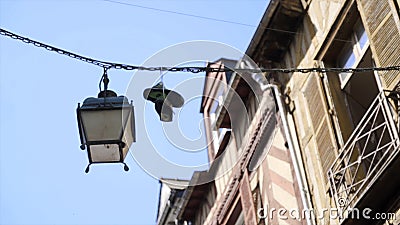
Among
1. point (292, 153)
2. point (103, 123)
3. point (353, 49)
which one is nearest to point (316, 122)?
point (292, 153)

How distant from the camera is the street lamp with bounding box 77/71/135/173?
21.4 ft

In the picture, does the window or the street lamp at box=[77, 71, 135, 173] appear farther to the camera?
the window

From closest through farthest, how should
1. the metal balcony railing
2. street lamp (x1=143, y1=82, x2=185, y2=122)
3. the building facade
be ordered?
1. street lamp (x1=143, y1=82, x2=185, y2=122)
2. the metal balcony railing
3. the building facade

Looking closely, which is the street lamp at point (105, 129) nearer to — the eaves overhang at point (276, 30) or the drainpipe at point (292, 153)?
the drainpipe at point (292, 153)

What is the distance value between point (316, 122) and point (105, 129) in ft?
14.8

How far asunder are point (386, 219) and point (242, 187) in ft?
14.6

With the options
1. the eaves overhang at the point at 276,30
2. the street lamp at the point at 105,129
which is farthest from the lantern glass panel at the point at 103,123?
the eaves overhang at the point at 276,30

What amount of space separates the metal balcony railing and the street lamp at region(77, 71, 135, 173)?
2.77 meters

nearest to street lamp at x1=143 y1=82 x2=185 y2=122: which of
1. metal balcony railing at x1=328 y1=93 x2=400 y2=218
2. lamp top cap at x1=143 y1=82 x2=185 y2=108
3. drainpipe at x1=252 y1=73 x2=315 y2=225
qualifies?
lamp top cap at x1=143 y1=82 x2=185 y2=108

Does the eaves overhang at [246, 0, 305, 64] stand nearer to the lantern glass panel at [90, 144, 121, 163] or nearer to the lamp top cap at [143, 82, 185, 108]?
the lamp top cap at [143, 82, 185, 108]

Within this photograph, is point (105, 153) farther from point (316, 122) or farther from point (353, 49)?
point (353, 49)

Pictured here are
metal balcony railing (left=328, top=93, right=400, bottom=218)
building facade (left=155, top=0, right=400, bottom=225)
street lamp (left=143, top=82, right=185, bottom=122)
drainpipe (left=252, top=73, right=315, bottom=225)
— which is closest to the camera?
street lamp (left=143, top=82, right=185, bottom=122)

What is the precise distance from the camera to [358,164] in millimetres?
8578

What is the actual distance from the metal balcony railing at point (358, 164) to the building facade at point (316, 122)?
0.01 m
